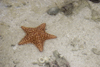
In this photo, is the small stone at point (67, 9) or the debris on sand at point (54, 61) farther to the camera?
the small stone at point (67, 9)

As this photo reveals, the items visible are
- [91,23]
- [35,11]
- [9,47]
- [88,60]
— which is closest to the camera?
[88,60]

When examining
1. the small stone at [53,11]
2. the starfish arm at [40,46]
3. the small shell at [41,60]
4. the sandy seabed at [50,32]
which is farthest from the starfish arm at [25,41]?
the small stone at [53,11]

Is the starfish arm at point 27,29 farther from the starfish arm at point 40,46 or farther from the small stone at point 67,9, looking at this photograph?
the small stone at point 67,9

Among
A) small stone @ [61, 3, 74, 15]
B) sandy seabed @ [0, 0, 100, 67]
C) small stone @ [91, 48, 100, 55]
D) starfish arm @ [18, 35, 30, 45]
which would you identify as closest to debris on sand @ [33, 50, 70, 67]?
sandy seabed @ [0, 0, 100, 67]

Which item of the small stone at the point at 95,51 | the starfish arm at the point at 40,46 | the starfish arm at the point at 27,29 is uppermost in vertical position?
the starfish arm at the point at 27,29

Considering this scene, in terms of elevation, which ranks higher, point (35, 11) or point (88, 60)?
point (35, 11)

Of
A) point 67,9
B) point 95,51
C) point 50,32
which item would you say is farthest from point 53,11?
point 95,51

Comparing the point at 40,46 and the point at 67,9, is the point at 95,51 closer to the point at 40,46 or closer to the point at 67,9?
the point at 40,46

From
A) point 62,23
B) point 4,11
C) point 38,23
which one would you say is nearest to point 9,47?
point 38,23

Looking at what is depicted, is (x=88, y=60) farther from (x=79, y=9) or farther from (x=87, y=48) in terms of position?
(x=79, y=9)

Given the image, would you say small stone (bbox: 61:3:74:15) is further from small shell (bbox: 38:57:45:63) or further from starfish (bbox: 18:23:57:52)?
small shell (bbox: 38:57:45:63)

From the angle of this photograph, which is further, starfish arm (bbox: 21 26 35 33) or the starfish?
starfish arm (bbox: 21 26 35 33)
